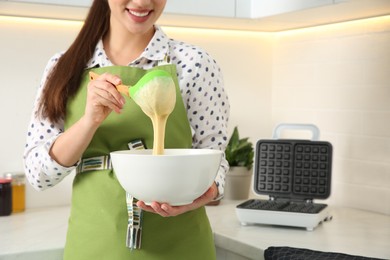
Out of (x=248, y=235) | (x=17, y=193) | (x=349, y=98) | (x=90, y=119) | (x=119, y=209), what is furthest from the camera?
(x=349, y=98)

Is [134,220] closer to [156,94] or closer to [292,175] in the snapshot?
[156,94]

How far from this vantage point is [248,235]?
1813 millimetres

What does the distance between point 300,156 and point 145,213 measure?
82 centimetres

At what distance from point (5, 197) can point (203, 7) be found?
2.56 ft

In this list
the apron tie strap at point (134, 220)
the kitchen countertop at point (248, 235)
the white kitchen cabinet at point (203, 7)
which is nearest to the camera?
the apron tie strap at point (134, 220)

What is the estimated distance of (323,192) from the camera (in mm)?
2025

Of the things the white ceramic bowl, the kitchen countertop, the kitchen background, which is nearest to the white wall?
the kitchen background

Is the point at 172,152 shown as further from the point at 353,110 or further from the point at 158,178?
the point at 353,110

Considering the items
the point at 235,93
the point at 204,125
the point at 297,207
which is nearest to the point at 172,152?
the point at 204,125

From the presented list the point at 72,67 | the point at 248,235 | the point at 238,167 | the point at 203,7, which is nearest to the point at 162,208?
the point at 72,67

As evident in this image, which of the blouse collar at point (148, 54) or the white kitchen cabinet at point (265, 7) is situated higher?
the white kitchen cabinet at point (265, 7)

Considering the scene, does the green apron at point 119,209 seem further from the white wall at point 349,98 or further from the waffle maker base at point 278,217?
the white wall at point 349,98

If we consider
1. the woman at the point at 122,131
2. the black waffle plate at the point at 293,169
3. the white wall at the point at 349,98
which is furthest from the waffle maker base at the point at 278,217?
the woman at the point at 122,131

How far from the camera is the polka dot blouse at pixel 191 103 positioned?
1.38m
